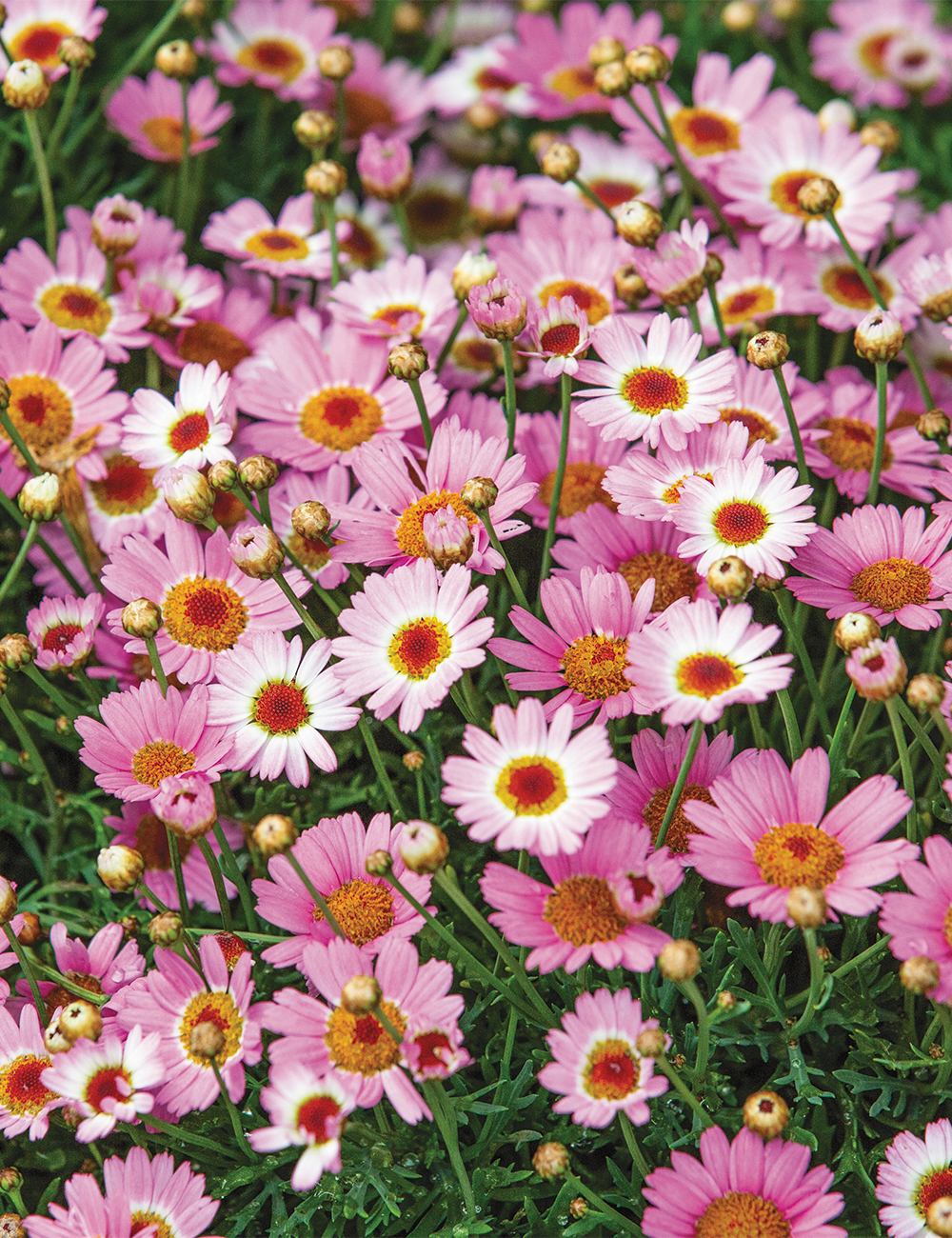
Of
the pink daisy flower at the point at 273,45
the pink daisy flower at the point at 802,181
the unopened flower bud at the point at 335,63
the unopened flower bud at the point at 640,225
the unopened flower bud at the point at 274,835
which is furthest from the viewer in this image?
the pink daisy flower at the point at 273,45

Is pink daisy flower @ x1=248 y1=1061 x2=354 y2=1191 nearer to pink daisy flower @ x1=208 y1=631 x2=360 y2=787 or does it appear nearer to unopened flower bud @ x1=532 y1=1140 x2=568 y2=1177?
unopened flower bud @ x1=532 y1=1140 x2=568 y2=1177

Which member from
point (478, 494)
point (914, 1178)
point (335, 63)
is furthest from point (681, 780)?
point (335, 63)

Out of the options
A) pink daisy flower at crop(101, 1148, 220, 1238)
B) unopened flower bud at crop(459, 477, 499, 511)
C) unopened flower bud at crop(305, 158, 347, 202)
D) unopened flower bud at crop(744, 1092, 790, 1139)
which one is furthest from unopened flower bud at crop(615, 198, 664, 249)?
pink daisy flower at crop(101, 1148, 220, 1238)

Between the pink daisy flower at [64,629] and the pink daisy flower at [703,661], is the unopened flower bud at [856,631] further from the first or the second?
the pink daisy flower at [64,629]

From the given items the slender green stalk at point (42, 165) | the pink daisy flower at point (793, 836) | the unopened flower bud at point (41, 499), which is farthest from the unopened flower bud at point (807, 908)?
the slender green stalk at point (42, 165)

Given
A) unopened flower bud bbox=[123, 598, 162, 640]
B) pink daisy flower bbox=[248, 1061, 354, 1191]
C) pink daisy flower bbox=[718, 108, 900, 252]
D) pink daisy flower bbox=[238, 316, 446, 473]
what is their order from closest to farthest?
pink daisy flower bbox=[248, 1061, 354, 1191] < unopened flower bud bbox=[123, 598, 162, 640] < pink daisy flower bbox=[238, 316, 446, 473] < pink daisy flower bbox=[718, 108, 900, 252]

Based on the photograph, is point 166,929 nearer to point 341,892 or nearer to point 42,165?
point 341,892
